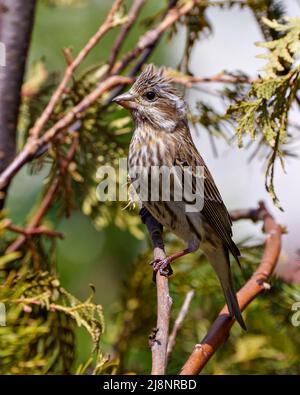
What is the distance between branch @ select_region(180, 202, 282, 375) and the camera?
6.82 feet

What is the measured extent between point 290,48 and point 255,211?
0.85 m

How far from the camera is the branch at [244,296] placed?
6.82 ft

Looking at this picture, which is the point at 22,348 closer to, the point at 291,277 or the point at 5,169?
the point at 5,169

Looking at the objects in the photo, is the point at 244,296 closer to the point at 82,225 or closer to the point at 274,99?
the point at 274,99

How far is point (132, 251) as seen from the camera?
4.35 m

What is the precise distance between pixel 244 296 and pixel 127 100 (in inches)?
39.9

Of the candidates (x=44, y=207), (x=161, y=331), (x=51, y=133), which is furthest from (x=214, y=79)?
(x=161, y=331)

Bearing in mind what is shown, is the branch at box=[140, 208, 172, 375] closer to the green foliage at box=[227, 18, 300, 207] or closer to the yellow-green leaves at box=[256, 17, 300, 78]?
the green foliage at box=[227, 18, 300, 207]

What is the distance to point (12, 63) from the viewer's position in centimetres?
304

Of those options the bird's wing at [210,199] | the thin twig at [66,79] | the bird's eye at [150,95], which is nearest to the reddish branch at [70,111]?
the thin twig at [66,79]

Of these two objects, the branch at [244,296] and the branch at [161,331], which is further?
the branch at [244,296]

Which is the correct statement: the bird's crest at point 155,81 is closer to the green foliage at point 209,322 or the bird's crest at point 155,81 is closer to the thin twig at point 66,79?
the thin twig at point 66,79

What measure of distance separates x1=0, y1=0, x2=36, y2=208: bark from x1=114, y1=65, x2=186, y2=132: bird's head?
0.39 metres
